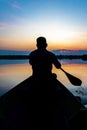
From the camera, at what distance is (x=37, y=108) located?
716 cm

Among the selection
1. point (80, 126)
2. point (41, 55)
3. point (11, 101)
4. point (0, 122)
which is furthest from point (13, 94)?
point (80, 126)

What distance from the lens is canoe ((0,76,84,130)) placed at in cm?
711

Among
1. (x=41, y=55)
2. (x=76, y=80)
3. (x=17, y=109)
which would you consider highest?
(x=41, y=55)

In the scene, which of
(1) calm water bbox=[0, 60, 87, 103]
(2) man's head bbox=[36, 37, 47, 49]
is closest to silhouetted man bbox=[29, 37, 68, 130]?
(2) man's head bbox=[36, 37, 47, 49]

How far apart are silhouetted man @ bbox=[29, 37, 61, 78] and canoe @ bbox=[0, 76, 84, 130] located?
173mm

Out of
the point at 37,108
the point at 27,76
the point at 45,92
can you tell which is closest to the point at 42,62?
the point at 45,92

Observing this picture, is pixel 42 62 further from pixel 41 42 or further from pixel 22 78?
pixel 22 78

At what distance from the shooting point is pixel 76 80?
818 centimetres

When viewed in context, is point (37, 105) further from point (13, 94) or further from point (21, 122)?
A: point (13, 94)

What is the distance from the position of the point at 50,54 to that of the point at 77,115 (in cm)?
205

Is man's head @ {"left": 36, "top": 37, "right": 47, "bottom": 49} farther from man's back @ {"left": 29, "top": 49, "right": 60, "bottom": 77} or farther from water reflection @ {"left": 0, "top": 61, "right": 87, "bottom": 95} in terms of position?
water reflection @ {"left": 0, "top": 61, "right": 87, "bottom": 95}

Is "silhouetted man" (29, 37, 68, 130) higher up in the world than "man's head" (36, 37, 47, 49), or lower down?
lower down

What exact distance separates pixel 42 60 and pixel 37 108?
42.9 inches

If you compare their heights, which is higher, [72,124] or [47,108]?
[47,108]
